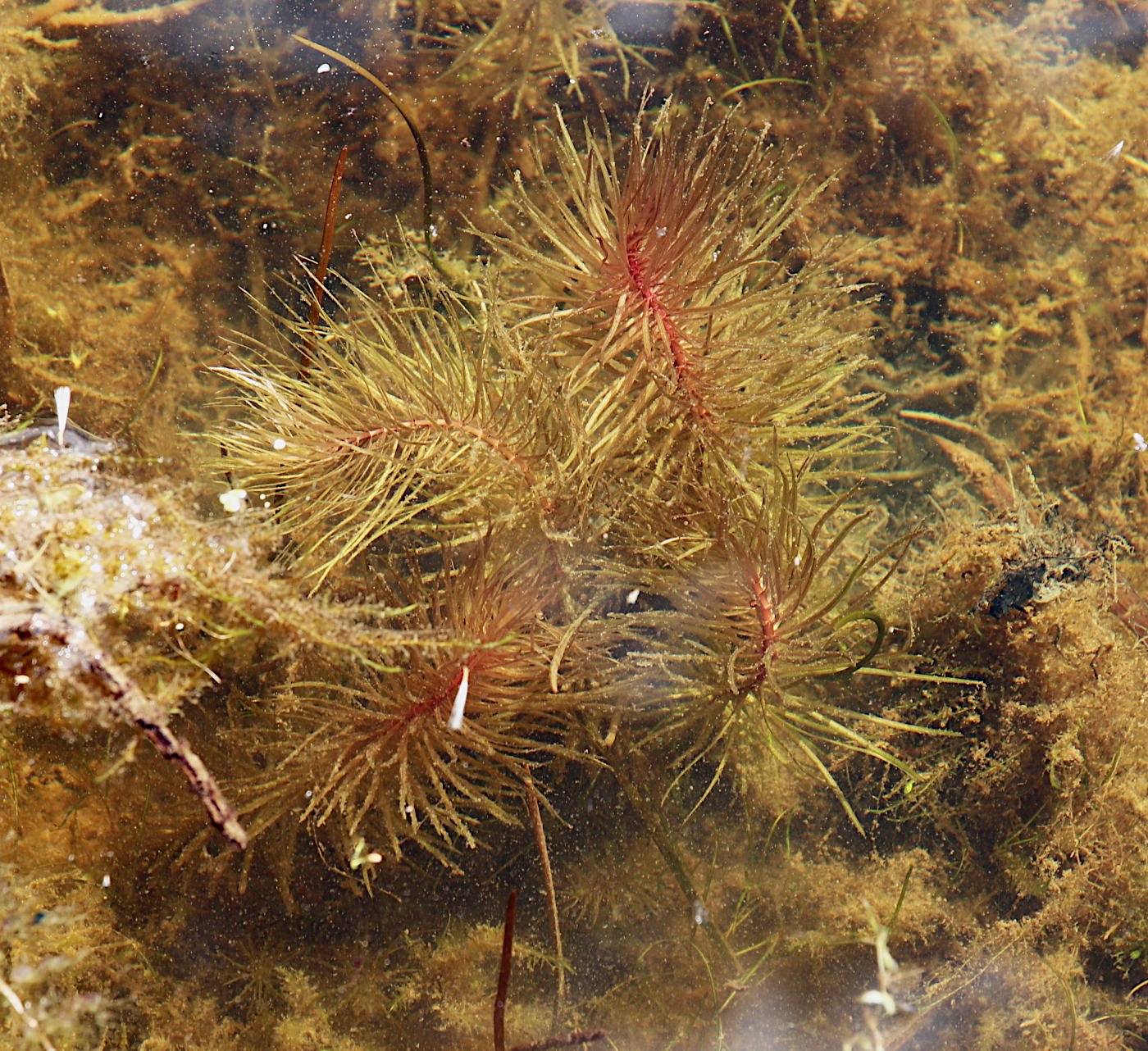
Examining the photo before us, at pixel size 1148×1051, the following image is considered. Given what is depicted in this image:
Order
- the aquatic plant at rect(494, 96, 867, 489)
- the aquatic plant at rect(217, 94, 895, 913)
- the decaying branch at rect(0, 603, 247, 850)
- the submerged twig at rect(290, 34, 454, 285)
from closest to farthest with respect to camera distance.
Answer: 1. the decaying branch at rect(0, 603, 247, 850)
2. the aquatic plant at rect(494, 96, 867, 489)
3. the aquatic plant at rect(217, 94, 895, 913)
4. the submerged twig at rect(290, 34, 454, 285)

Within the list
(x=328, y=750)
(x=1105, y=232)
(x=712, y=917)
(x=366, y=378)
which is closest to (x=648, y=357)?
(x=366, y=378)

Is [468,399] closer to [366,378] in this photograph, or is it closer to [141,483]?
[366,378]

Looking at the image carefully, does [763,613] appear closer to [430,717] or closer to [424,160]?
[430,717]

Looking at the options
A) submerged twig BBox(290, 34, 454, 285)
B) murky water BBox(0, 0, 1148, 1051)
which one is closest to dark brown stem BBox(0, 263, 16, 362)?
murky water BBox(0, 0, 1148, 1051)

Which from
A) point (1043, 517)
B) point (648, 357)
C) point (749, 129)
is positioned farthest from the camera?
point (749, 129)

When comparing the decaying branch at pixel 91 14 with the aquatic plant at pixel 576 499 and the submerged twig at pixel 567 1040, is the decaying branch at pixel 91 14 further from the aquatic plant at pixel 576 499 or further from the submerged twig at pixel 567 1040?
the submerged twig at pixel 567 1040

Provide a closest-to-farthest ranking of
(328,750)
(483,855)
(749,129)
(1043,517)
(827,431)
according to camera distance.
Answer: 1. (328,750)
2. (827,431)
3. (483,855)
4. (1043,517)
5. (749,129)

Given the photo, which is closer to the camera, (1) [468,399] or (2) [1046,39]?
(1) [468,399]

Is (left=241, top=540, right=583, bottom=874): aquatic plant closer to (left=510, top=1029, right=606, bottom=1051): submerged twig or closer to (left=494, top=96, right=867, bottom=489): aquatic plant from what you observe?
(left=494, top=96, right=867, bottom=489): aquatic plant
